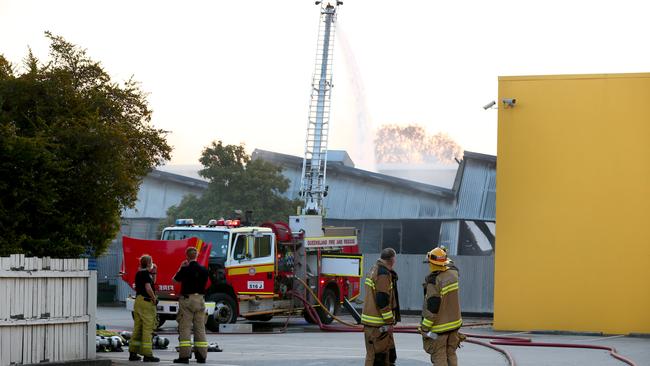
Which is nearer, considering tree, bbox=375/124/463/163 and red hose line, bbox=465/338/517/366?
red hose line, bbox=465/338/517/366

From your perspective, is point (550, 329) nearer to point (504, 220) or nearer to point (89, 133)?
point (504, 220)

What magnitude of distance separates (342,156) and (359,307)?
64.5 ft

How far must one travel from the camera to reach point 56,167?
14391mm

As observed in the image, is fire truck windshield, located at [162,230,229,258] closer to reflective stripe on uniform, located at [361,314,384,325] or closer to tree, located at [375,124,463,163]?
reflective stripe on uniform, located at [361,314,384,325]

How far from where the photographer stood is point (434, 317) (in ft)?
38.9

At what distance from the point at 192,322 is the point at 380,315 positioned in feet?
14.6

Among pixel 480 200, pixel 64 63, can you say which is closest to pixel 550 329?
pixel 64 63

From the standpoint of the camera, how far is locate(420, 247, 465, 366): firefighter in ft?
38.9

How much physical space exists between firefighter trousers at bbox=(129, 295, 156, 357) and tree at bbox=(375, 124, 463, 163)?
6512 centimetres

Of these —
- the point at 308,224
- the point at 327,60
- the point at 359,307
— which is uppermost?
the point at 327,60

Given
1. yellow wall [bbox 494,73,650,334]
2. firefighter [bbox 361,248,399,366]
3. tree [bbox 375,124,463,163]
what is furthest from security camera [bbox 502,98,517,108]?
tree [bbox 375,124,463,163]

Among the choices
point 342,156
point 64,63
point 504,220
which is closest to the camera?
point 64,63

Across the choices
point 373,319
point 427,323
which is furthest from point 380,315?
point 427,323

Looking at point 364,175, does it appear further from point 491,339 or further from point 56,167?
point 56,167
